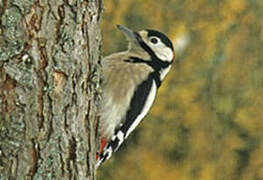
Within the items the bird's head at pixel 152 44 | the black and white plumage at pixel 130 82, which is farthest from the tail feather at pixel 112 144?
the bird's head at pixel 152 44

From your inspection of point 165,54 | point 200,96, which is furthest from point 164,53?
point 200,96

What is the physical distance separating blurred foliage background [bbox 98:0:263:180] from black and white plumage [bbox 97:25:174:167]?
325 centimetres

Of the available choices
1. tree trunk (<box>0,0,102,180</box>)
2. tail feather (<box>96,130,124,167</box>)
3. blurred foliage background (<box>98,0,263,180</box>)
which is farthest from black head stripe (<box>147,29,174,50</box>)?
blurred foliage background (<box>98,0,263,180</box>)

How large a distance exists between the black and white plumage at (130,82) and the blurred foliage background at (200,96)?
3.25 meters

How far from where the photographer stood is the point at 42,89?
2.06 meters

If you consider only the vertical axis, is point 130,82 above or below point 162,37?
below

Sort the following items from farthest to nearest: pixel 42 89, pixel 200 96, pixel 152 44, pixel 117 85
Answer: pixel 200 96, pixel 152 44, pixel 117 85, pixel 42 89

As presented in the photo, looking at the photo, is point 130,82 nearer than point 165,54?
Yes

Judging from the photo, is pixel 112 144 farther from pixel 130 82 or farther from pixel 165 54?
pixel 165 54

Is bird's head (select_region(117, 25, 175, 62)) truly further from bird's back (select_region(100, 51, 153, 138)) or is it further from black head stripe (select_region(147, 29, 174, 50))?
bird's back (select_region(100, 51, 153, 138))

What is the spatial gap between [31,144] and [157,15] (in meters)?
5.00

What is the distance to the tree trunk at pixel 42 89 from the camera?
2020 millimetres

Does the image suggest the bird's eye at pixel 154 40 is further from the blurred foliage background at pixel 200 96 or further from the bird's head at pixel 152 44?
the blurred foliage background at pixel 200 96

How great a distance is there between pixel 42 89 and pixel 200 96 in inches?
208
